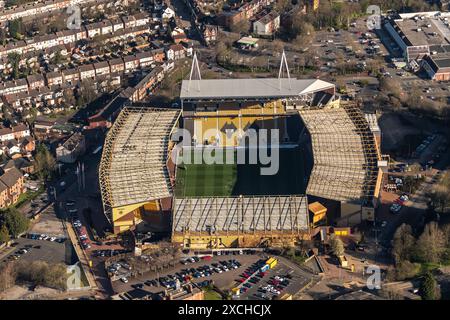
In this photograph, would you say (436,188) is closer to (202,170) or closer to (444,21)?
Result: (202,170)

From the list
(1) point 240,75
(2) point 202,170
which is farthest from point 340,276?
(1) point 240,75

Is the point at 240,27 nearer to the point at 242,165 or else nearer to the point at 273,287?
the point at 242,165

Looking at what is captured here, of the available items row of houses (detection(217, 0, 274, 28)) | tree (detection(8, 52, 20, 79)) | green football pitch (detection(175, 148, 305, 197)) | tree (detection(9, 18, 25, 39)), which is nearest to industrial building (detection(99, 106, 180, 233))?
green football pitch (detection(175, 148, 305, 197))

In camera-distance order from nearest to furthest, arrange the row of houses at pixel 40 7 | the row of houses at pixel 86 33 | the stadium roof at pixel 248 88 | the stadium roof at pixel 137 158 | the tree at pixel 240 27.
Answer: the stadium roof at pixel 137 158
the stadium roof at pixel 248 88
the row of houses at pixel 86 33
the tree at pixel 240 27
the row of houses at pixel 40 7

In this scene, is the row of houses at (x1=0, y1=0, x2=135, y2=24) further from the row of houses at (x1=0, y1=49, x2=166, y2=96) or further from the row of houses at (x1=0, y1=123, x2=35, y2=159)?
the row of houses at (x1=0, y1=123, x2=35, y2=159)

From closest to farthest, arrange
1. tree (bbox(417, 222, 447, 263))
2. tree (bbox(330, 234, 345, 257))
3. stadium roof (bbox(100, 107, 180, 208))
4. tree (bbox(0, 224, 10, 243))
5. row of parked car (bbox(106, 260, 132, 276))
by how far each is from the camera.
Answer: tree (bbox(417, 222, 447, 263)), row of parked car (bbox(106, 260, 132, 276)), tree (bbox(330, 234, 345, 257)), tree (bbox(0, 224, 10, 243)), stadium roof (bbox(100, 107, 180, 208))

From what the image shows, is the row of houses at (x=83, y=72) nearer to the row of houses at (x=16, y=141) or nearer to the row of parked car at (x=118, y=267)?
the row of houses at (x=16, y=141)

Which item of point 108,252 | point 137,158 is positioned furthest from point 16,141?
point 108,252

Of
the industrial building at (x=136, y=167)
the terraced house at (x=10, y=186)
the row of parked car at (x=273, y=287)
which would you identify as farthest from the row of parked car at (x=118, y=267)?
the terraced house at (x=10, y=186)
